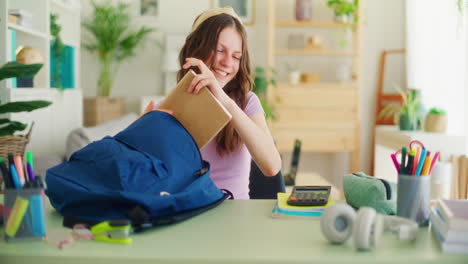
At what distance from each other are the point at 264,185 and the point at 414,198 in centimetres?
115

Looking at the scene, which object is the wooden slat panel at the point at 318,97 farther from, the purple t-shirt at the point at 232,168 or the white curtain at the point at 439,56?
the purple t-shirt at the point at 232,168

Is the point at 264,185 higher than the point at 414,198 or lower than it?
lower

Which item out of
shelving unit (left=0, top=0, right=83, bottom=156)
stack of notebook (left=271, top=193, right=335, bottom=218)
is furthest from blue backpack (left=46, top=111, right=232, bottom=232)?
shelving unit (left=0, top=0, right=83, bottom=156)

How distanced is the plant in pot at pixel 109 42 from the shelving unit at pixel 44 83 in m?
0.94

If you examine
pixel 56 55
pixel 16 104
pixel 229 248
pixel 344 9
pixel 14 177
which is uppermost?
pixel 344 9

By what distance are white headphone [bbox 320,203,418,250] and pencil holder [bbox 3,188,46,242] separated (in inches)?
19.4

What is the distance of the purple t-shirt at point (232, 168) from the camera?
171 cm

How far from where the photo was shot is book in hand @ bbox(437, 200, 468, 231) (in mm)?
864

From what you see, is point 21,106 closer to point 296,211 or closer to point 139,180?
point 139,180

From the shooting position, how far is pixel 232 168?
5.67 ft

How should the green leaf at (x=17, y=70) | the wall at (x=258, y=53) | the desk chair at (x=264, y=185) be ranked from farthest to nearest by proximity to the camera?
the wall at (x=258, y=53), the desk chair at (x=264, y=185), the green leaf at (x=17, y=70)

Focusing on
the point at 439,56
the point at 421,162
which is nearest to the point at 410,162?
the point at 421,162

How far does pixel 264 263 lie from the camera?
81 cm

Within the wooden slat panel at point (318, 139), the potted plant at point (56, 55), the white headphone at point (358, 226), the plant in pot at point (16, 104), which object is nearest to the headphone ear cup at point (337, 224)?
the white headphone at point (358, 226)
